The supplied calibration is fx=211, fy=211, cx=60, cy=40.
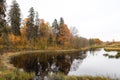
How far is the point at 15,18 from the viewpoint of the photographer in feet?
239

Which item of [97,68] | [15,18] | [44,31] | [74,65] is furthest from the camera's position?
[44,31]

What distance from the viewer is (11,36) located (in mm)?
67438

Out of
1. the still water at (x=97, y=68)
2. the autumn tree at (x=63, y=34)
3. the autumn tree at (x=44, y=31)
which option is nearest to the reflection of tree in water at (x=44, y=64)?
the still water at (x=97, y=68)

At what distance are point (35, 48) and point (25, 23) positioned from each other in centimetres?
1184

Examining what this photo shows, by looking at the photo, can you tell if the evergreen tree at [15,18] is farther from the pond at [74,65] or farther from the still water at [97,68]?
the still water at [97,68]

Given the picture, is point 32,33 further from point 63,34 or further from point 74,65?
point 74,65

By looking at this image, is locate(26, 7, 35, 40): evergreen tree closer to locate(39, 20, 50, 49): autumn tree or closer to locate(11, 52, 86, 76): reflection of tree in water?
locate(39, 20, 50, 49): autumn tree

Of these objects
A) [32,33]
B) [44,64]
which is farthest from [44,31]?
[44,64]

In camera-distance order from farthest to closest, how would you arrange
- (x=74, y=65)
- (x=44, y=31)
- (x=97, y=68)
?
(x=44, y=31) < (x=74, y=65) < (x=97, y=68)

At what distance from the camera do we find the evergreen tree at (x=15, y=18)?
7225 cm

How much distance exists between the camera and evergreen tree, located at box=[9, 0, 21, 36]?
2844 inches

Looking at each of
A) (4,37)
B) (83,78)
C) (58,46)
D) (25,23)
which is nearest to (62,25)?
(58,46)

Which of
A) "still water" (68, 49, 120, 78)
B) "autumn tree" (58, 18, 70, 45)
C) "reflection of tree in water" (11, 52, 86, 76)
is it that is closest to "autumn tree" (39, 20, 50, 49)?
"autumn tree" (58, 18, 70, 45)

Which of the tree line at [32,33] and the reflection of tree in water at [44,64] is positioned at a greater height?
the tree line at [32,33]
